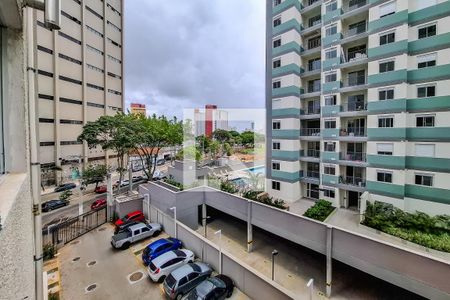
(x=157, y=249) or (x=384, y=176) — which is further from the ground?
(x=384, y=176)

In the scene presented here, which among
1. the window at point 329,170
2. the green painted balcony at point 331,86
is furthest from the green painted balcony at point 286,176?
the green painted balcony at point 331,86

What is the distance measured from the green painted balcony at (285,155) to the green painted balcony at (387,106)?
673cm

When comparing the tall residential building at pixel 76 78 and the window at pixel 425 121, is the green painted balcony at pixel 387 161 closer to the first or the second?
the window at pixel 425 121

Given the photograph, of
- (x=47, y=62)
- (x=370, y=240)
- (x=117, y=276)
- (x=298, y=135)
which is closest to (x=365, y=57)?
(x=298, y=135)

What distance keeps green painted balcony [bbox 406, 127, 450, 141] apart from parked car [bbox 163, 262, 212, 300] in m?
15.8

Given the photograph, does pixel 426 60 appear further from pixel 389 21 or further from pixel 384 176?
pixel 384 176

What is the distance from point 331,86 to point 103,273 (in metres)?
20.5

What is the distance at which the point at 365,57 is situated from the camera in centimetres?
1700

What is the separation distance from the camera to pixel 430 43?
1413 cm

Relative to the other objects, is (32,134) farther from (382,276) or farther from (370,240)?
(382,276)

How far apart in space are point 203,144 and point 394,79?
114 ft

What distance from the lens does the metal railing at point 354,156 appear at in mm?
17305

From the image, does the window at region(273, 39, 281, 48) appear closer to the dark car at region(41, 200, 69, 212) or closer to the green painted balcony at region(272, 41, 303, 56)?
the green painted balcony at region(272, 41, 303, 56)

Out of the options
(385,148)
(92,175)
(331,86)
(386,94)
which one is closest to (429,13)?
(386,94)
